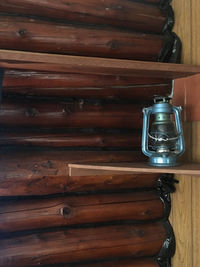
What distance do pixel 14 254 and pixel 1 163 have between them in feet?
1.36

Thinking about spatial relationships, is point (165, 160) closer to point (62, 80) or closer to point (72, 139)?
point (72, 139)

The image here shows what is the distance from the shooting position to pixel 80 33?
1299 millimetres

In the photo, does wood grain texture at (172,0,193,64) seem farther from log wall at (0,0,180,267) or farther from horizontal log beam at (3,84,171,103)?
horizontal log beam at (3,84,171,103)

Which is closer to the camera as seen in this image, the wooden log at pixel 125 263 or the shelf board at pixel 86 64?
the shelf board at pixel 86 64

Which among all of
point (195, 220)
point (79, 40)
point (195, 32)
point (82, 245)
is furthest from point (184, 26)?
point (82, 245)

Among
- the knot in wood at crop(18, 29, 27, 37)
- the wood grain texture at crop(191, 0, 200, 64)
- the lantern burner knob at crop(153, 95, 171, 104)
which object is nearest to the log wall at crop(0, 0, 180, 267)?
the knot in wood at crop(18, 29, 27, 37)

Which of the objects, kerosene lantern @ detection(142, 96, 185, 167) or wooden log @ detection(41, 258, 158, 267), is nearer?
kerosene lantern @ detection(142, 96, 185, 167)

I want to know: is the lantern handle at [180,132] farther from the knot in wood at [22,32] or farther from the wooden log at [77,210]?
the knot in wood at [22,32]

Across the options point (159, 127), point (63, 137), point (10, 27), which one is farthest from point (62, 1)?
point (159, 127)

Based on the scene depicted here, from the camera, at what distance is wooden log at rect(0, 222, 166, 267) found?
125 cm

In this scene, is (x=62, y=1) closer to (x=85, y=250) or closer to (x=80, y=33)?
(x=80, y=33)

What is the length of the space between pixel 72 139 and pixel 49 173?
7.8 inches

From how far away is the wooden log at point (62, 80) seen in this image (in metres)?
1.26

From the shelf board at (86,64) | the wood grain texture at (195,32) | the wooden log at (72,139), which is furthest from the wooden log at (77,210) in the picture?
the wood grain texture at (195,32)
